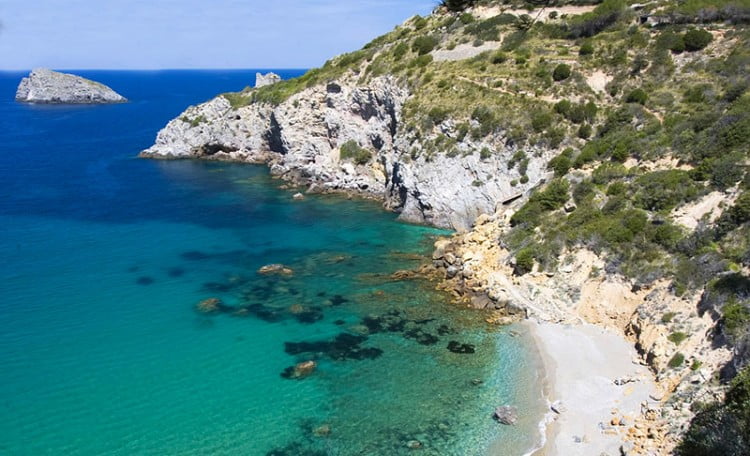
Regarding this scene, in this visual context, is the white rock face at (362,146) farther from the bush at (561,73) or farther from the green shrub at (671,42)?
the green shrub at (671,42)

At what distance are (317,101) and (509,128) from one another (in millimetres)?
33348

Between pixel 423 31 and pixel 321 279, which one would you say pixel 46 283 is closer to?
pixel 321 279

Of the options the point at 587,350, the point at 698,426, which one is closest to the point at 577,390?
the point at 587,350

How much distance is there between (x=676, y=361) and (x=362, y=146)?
50288mm

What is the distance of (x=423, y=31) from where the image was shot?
238ft

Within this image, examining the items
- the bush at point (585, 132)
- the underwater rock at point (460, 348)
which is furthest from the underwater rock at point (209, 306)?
the bush at point (585, 132)

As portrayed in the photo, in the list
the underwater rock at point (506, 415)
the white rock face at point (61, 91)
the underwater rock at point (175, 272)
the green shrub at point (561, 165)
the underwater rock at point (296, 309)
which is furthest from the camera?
the white rock face at point (61, 91)

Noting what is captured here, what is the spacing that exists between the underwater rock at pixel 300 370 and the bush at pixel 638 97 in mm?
39357

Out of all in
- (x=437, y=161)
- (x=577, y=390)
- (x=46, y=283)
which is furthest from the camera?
(x=437, y=161)

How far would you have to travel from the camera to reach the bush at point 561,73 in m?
53.6

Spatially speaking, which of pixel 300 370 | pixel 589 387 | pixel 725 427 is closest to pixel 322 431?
pixel 300 370

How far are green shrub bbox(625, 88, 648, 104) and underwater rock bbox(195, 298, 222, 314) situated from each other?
4133cm

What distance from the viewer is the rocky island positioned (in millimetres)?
24984

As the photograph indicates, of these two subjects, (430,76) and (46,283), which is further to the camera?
(430,76)
